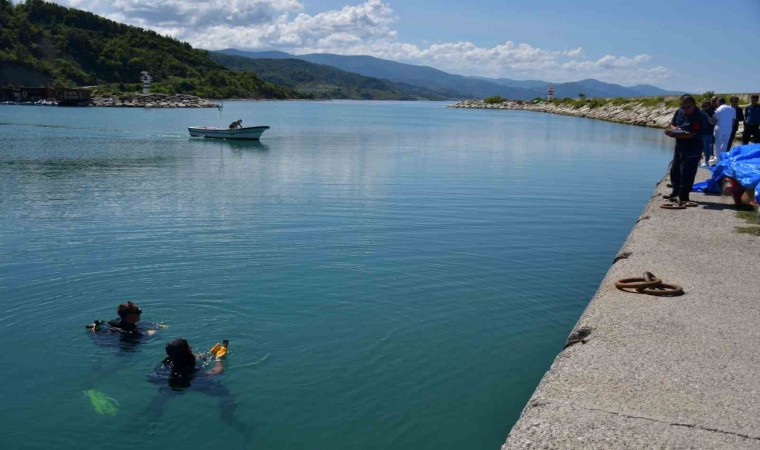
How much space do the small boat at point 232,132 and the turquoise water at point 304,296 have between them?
19507 mm

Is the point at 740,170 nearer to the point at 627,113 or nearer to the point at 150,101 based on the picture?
the point at 627,113

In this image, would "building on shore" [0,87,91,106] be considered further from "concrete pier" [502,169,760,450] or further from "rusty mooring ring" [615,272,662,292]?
"concrete pier" [502,169,760,450]

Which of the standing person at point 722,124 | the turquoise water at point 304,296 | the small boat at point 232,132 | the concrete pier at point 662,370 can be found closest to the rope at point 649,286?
the concrete pier at point 662,370

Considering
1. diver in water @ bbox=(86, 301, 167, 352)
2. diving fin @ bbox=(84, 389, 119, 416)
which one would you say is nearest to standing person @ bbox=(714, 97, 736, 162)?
diver in water @ bbox=(86, 301, 167, 352)

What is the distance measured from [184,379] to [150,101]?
13071cm

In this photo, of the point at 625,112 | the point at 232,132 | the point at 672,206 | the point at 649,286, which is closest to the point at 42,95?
the point at 232,132

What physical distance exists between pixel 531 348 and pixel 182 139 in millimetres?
43027

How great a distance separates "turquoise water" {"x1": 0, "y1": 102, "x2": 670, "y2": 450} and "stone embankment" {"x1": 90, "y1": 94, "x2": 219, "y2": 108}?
10335 cm

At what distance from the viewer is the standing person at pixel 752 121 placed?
22.6 metres

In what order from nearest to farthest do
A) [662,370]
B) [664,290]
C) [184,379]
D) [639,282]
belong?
[662,370], [184,379], [664,290], [639,282]

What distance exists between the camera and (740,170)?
1527cm

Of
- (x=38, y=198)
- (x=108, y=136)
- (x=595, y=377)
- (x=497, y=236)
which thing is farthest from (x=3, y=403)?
(x=108, y=136)

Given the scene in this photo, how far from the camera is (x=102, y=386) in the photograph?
330 inches

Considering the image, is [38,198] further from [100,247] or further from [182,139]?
[182,139]
